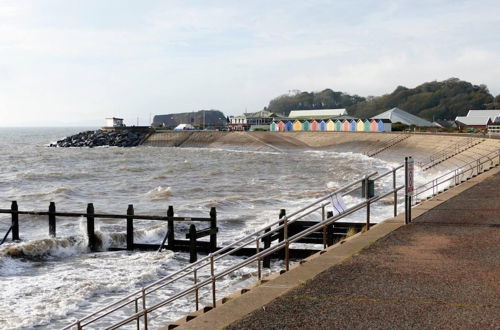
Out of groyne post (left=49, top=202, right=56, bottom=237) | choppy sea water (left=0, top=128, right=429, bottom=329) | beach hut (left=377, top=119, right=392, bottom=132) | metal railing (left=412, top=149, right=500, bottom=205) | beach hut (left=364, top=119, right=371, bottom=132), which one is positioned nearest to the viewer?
choppy sea water (left=0, top=128, right=429, bottom=329)

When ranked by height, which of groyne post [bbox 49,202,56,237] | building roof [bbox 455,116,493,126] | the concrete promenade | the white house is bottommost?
groyne post [bbox 49,202,56,237]

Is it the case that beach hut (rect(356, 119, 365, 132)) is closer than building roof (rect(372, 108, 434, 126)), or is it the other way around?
beach hut (rect(356, 119, 365, 132))

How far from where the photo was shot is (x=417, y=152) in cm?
6844

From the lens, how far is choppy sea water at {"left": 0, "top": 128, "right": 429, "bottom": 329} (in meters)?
15.0

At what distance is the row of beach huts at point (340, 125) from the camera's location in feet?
346

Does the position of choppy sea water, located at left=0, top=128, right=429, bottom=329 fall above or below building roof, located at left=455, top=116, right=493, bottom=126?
below

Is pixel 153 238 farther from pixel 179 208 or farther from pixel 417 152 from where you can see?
pixel 417 152

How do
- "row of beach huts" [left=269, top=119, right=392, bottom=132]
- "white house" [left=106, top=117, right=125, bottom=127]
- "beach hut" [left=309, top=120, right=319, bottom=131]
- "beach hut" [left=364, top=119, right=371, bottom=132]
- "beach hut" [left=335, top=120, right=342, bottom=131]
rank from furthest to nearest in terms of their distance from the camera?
"white house" [left=106, top=117, right=125, bottom=127]
"beach hut" [left=309, top=120, right=319, bottom=131]
"beach hut" [left=335, top=120, right=342, bottom=131]
"beach hut" [left=364, top=119, right=371, bottom=132]
"row of beach huts" [left=269, top=119, right=392, bottom=132]

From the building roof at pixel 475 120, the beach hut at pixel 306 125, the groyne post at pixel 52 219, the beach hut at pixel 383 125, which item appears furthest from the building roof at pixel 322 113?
the groyne post at pixel 52 219

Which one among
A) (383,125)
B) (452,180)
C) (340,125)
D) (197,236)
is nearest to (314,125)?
(340,125)

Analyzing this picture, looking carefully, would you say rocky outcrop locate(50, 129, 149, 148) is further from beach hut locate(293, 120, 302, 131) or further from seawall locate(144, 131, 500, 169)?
beach hut locate(293, 120, 302, 131)

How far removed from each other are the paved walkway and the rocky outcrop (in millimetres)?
121318

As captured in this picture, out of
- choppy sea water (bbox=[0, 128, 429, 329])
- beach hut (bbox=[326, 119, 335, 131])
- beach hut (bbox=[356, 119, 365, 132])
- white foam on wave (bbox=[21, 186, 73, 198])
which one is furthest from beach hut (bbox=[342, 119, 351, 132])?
white foam on wave (bbox=[21, 186, 73, 198])

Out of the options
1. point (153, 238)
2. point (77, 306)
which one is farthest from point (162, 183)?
point (77, 306)
